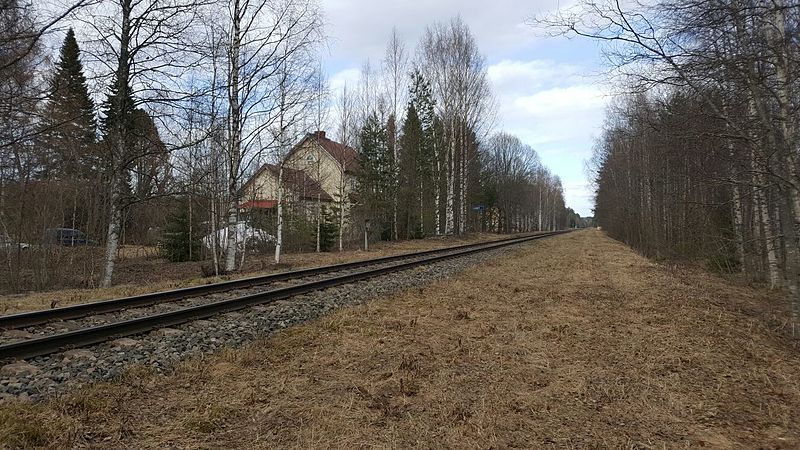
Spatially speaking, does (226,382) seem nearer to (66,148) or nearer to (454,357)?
(454,357)

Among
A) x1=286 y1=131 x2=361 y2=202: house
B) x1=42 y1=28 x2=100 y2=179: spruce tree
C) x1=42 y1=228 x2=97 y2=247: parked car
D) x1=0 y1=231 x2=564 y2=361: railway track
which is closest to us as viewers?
x1=0 y1=231 x2=564 y2=361: railway track

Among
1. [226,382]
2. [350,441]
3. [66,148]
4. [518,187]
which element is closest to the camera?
[350,441]

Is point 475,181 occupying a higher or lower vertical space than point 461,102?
lower

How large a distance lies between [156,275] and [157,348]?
48.6 ft

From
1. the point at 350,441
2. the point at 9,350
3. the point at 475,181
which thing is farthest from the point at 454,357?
the point at 475,181

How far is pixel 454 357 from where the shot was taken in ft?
18.1

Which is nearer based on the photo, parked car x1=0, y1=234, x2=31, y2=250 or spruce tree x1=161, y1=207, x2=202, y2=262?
parked car x1=0, y1=234, x2=31, y2=250

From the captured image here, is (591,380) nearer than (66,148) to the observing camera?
Yes

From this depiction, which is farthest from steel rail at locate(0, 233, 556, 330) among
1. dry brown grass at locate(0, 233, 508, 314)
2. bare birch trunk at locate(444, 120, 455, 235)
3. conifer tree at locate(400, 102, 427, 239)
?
bare birch trunk at locate(444, 120, 455, 235)

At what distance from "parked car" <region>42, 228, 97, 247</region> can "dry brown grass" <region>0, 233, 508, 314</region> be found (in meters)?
1.91

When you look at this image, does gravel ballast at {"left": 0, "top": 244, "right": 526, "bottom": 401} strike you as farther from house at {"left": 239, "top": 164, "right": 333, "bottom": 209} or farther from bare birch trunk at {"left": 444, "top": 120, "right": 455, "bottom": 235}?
bare birch trunk at {"left": 444, "top": 120, "right": 455, "bottom": 235}

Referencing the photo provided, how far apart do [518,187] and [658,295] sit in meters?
75.6

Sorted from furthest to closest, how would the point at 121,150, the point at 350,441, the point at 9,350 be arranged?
the point at 121,150 → the point at 9,350 → the point at 350,441

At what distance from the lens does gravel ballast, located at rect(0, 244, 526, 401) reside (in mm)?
4359
